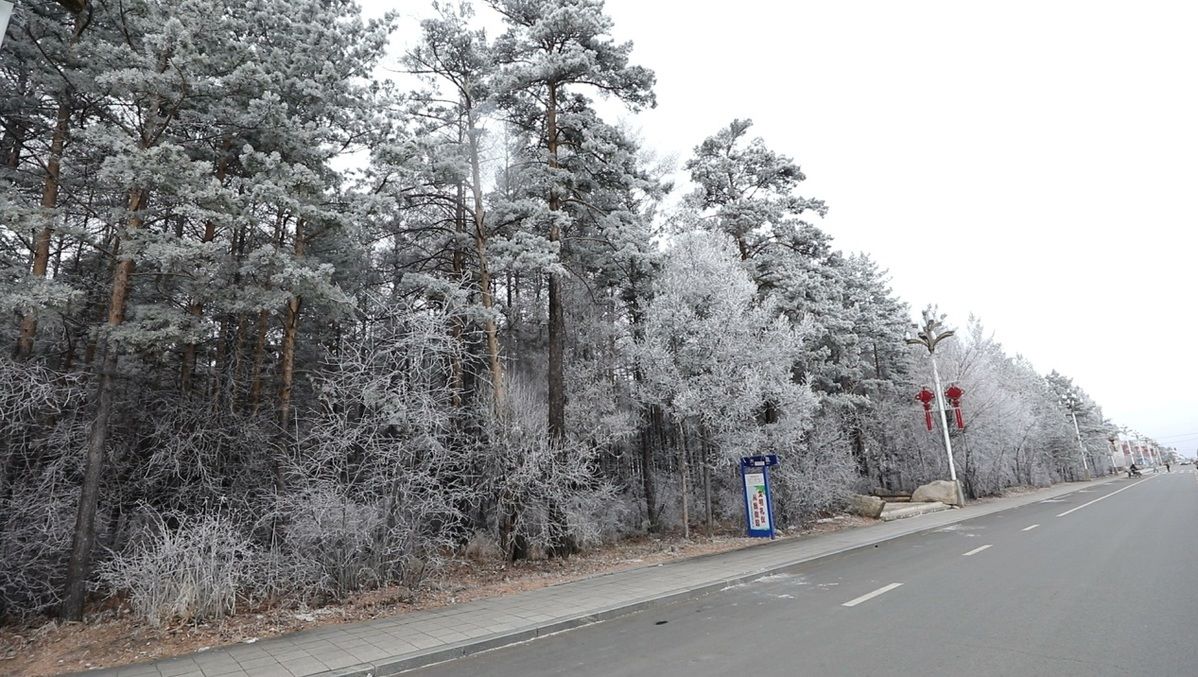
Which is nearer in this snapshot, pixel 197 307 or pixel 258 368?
pixel 197 307

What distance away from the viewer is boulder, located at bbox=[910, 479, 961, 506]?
25875mm

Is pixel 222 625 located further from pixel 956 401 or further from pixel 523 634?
pixel 956 401

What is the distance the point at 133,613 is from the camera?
26.0ft

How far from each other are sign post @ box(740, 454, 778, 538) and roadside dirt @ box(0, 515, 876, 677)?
5268 millimetres

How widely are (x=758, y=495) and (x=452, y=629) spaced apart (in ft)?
35.6

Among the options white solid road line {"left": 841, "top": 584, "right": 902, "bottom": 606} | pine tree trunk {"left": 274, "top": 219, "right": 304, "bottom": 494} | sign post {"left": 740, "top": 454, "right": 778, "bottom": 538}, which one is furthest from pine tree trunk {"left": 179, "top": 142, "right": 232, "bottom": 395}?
sign post {"left": 740, "top": 454, "right": 778, "bottom": 538}

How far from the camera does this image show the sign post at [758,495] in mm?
15375

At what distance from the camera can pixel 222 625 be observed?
7.32m

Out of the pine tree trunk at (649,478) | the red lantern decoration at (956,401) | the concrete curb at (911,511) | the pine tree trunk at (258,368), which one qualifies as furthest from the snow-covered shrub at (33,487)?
the red lantern decoration at (956,401)

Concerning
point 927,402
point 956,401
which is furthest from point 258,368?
point 956,401

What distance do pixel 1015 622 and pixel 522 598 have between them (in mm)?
6791

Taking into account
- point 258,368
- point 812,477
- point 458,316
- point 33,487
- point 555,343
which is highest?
point 458,316

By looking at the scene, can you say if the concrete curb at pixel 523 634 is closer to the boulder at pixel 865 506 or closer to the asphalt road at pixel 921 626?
the asphalt road at pixel 921 626

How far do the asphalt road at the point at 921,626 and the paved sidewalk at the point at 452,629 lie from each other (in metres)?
0.29
